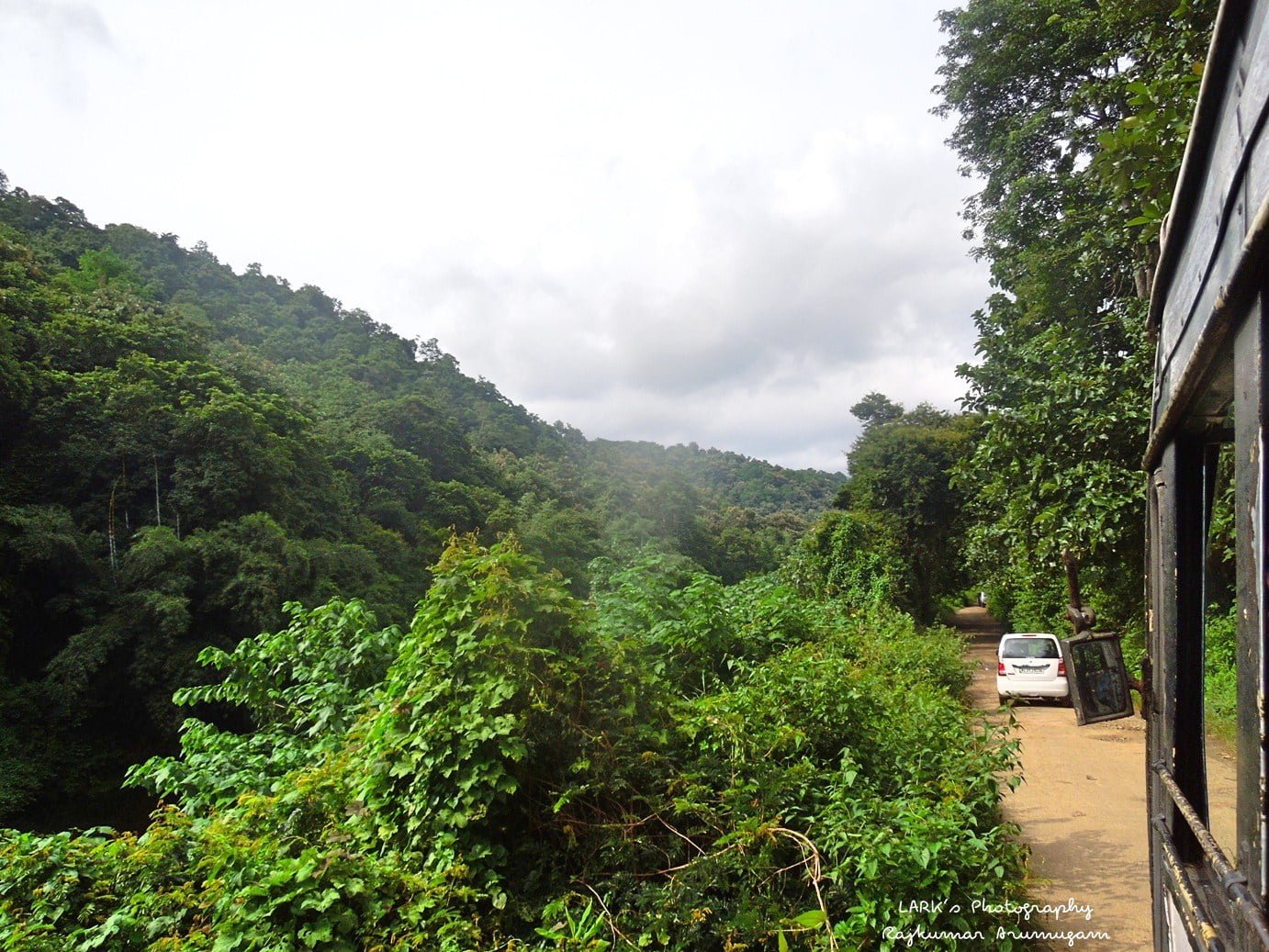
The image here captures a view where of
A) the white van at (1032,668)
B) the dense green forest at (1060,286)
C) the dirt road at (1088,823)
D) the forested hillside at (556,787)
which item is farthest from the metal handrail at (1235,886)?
the white van at (1032,668)

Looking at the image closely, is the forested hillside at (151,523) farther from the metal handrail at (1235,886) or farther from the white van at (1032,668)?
the metal handrail at (1235,886)

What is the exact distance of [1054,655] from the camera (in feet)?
36.6

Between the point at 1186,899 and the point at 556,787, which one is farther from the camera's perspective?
the point at 556,787

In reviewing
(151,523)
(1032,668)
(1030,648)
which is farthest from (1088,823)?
(151,523)

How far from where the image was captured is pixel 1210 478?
1937 mm

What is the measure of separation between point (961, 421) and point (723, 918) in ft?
89.2

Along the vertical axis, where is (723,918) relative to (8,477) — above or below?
below

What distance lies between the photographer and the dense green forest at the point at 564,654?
3.18 metres

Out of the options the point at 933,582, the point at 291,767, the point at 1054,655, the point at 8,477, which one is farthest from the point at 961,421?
the point at 8,477

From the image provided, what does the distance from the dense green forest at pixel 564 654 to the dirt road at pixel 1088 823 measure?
558 millimetres

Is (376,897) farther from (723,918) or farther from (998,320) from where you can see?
(998,320)

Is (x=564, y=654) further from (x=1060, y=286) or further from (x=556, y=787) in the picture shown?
(x=1060, y=286)

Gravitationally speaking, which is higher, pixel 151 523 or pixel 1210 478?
pixel 151 523

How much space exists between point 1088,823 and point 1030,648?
19.2 ft
